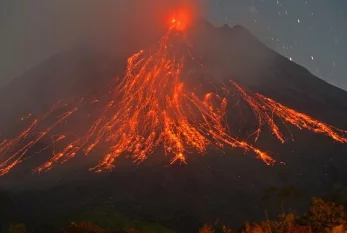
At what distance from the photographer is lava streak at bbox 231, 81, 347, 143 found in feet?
388

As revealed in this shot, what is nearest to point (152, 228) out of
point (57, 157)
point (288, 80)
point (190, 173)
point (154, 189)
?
point (154, 189)

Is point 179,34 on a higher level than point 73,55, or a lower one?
higher

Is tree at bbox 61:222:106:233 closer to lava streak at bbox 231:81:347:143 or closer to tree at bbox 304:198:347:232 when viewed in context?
tree at bbox 304:198:347:232

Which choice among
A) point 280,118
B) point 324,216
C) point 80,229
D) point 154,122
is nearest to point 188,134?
point 154,122

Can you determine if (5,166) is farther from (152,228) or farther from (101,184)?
(152,228)

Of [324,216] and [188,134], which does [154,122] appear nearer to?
[188,134]

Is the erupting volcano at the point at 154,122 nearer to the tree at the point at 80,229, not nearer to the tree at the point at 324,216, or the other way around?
the tree at the point at 80,229

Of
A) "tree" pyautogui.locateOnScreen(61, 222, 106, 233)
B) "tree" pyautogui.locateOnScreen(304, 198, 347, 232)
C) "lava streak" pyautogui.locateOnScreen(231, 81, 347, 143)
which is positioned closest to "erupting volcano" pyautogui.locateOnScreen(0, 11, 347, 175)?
"lava streak" pyautogui.locateOnScreen(231, 81, 347, 143)

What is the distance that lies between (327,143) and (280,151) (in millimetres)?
13174

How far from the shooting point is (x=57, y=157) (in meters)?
112

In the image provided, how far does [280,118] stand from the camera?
125 m

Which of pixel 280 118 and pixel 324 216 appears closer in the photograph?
pixel 324 216

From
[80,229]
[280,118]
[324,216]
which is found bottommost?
[80,229]

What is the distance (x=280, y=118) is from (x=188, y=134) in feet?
98.6
